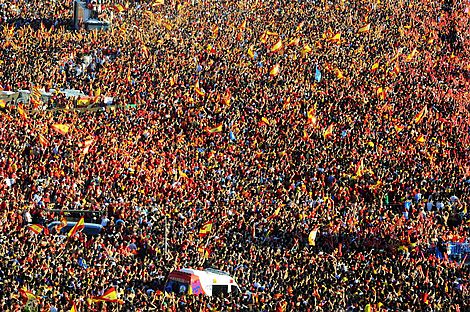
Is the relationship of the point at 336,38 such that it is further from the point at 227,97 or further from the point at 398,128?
the point at 398,128

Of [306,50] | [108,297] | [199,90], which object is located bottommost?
[108,297]

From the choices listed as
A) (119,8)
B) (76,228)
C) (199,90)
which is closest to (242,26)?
(119,8)

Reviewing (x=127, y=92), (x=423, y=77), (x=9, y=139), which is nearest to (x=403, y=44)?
(x=423, y=77)

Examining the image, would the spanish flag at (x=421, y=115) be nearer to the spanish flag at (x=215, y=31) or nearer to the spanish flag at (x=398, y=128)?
the spanish flag at (x=398, y=128)

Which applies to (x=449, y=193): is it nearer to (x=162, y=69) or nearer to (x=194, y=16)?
(x=162, y=69)

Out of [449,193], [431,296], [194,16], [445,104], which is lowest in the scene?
[431,296]

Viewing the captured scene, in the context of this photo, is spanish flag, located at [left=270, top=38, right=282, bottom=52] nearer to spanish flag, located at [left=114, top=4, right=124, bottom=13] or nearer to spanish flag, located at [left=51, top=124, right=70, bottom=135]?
spanish flag, located at [left=114, top=4, right=124, bottom=13]

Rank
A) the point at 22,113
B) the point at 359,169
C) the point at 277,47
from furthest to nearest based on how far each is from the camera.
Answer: the point at 277,47 → the point at 22,113 → the point at 359,169
